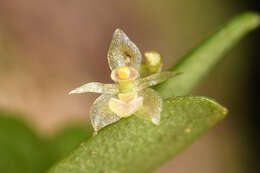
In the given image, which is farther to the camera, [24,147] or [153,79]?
[24,147]

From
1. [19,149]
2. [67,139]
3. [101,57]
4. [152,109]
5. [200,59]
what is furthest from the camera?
[101,57]

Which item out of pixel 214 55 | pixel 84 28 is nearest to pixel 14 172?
pixel 214 55

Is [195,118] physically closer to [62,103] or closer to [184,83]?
[184,83]

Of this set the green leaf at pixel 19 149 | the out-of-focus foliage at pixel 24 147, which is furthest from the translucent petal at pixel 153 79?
the green leaf at pixel 19 149

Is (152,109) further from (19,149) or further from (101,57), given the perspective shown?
(101,57)

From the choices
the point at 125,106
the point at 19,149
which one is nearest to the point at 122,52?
the point at 125,106

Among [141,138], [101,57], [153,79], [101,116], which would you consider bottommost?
[101,57]
